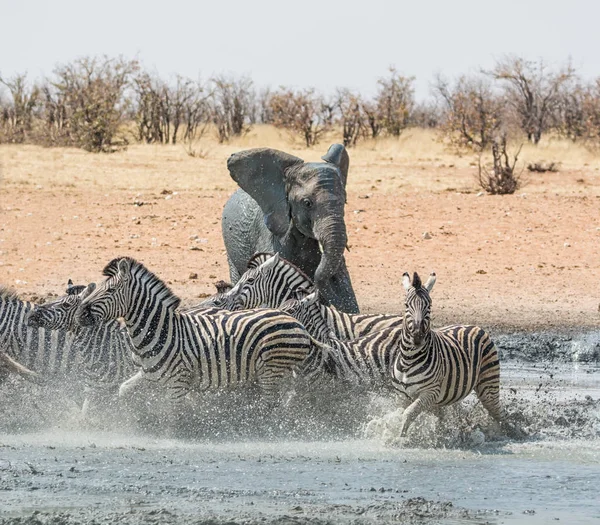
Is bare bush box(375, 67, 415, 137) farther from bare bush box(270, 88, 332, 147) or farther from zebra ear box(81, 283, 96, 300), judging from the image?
zebra ear box(81, 283, 96, 300)

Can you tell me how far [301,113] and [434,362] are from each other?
26.5 metres

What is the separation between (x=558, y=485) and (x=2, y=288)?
428 cm

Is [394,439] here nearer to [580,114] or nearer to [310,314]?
[310,314]

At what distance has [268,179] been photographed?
11.8 m

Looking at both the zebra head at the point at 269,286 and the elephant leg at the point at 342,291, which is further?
the elephant leg at the point at 342,291

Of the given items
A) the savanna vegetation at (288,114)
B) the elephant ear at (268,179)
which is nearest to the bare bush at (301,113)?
the savanna vegetation at (288,114)

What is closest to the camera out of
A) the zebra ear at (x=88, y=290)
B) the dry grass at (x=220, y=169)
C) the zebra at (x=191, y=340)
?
the zebra at (x=191, y=340)

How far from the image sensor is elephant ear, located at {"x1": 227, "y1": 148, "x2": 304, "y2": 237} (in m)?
11.6

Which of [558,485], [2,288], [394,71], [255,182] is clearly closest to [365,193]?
[255,182]

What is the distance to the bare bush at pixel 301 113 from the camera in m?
33.6

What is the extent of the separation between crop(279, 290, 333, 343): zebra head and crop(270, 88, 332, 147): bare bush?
939 inches

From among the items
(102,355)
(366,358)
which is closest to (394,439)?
(366,358)

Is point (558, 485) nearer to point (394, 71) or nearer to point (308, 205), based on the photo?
point (308, 205)

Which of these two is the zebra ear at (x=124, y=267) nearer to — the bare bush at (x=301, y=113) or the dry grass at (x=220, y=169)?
the dry grass at (x=220, y=169)
